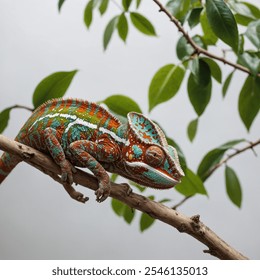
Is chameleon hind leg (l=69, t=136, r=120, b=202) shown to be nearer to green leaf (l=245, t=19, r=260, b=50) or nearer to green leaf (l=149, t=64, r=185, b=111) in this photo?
green leaf (l=149, t=64, r=185, b=111)

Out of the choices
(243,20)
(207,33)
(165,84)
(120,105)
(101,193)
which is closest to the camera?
A: (101,193)

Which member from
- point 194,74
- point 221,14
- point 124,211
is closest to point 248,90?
point 194,74

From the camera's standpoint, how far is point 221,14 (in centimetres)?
118

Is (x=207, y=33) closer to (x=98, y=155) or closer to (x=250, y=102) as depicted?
(x=250, y=102)

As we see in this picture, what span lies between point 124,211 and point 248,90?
630 millimetres

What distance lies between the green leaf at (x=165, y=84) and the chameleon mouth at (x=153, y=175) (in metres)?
0.50

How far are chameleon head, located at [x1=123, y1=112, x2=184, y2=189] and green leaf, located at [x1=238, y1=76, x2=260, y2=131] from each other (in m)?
0.57

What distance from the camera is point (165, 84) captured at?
4.78 ft

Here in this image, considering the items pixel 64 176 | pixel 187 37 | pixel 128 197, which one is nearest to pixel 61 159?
pixel 64 176

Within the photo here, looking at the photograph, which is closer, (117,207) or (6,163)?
(6,163)

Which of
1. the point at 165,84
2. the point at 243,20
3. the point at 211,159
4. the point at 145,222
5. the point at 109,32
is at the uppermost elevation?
the point at 243,20

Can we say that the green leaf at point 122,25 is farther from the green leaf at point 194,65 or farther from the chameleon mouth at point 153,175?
the chameleon mouth at point 153,175

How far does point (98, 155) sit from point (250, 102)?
69 centimetres
